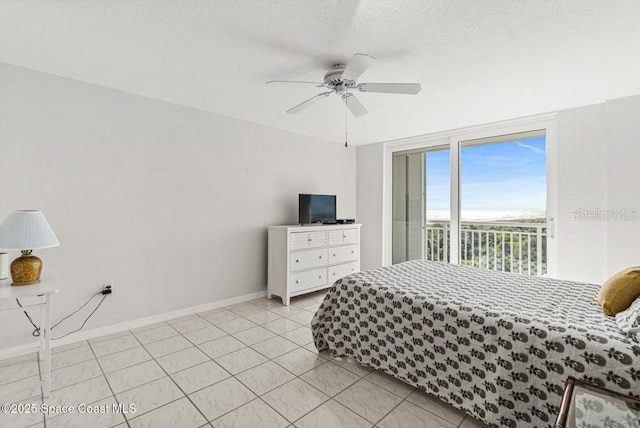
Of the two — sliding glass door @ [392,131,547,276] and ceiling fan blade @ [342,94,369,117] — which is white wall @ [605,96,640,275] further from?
ceiling fan blade @ [342,94,369,117]

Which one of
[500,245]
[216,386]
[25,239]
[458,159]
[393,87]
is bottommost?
[216,386]

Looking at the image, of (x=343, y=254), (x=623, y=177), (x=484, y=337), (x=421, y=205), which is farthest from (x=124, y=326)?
(x=623, y=177)

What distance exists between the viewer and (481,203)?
160 inches

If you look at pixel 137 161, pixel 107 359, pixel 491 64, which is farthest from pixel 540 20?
pixel 107 359

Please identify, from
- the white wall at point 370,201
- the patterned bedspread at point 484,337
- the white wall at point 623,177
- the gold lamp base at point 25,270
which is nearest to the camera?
the patterned bedspread at point 484,337

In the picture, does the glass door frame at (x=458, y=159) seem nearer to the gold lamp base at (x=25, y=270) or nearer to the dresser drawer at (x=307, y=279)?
the dresser drawer at (x=307, y=279)

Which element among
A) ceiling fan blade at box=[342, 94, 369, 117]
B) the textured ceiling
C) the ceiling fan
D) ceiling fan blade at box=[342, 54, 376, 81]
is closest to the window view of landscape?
the textured ceiling

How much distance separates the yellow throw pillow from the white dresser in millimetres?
2816

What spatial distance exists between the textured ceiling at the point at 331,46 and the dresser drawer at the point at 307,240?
5.30ft

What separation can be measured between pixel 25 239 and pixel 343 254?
11.1 feet

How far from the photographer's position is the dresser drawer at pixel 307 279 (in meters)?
3.75

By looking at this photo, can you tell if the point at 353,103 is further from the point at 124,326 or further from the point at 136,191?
the point at 124,326

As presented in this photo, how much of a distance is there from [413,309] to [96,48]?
2867 millimetres

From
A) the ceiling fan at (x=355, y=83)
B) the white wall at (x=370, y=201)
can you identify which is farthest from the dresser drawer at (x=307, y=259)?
the ceiling fan at (x=355, y=83)
